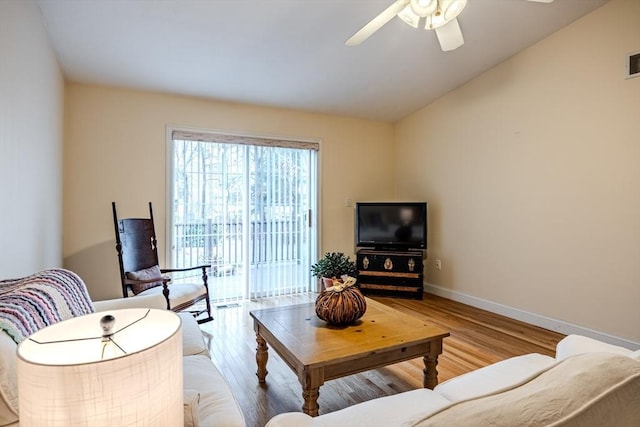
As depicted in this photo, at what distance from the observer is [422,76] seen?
3.93 meters

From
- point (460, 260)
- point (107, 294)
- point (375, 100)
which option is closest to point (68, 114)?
point (107, 294)

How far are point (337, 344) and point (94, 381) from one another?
1.37 meters

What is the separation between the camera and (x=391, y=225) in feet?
15.1

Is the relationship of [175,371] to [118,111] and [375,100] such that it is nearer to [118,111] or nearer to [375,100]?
[118,111]

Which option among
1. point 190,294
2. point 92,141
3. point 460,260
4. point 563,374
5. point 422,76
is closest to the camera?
point 563,374

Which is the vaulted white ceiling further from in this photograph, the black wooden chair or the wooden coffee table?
the wooden coffee table

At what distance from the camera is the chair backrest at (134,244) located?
2.85 metres

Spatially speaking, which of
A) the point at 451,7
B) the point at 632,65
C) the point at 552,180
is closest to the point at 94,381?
the point at 451,7

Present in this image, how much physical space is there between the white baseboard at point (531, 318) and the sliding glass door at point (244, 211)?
6.04ft

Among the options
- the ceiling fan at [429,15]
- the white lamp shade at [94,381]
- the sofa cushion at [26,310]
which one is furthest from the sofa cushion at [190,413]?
the ceiling fan at [429,15]

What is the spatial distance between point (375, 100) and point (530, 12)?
6.12ft

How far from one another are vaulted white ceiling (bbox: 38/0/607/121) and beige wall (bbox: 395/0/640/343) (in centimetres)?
31

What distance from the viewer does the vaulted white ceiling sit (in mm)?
2633

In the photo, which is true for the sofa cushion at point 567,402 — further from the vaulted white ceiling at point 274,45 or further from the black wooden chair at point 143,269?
the vaulted white ceiling at point 274,45
